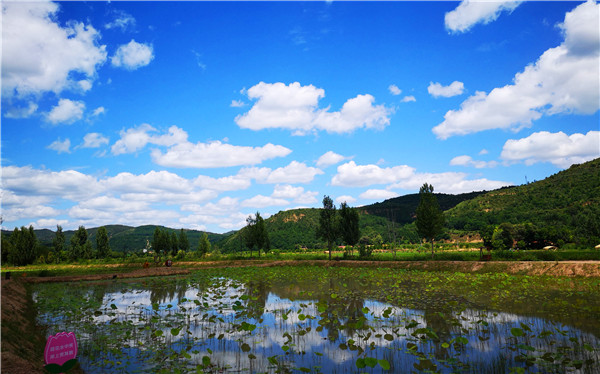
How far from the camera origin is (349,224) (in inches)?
2224

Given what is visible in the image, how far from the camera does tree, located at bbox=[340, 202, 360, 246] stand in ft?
185

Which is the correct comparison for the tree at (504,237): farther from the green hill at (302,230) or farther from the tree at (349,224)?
the green hill at (302,230)

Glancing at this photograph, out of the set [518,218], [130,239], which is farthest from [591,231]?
[130,239]

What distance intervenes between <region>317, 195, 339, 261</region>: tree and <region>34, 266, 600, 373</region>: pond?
35887mm

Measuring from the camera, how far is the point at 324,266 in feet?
150

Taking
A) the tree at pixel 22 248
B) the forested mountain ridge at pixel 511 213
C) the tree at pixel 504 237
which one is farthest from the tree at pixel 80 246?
the tree at pixel 504 237

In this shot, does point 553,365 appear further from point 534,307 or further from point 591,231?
point 591,231

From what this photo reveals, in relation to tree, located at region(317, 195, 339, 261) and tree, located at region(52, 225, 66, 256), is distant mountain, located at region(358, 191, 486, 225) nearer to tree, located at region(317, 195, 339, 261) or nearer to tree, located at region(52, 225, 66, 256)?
tree, located at region(317, 195, 339, 261)

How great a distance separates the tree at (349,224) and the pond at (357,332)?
1356 inches

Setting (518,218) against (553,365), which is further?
(518,218)

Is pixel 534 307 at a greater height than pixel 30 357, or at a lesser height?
lesser

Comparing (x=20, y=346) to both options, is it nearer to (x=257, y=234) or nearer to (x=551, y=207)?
(x=257, y=234)

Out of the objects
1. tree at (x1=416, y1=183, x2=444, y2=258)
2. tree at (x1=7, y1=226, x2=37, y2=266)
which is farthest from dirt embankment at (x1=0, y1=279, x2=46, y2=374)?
tree at (x1=7, y1=226, x2=37, y2=266)

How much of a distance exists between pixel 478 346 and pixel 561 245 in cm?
4724
